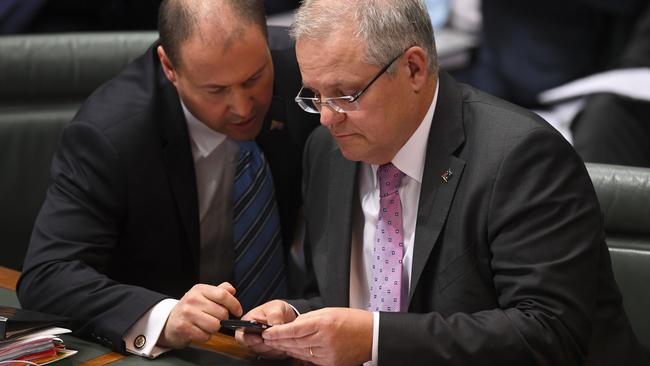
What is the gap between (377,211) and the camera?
82.5 inches

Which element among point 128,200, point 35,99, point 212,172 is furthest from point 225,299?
point 35,99

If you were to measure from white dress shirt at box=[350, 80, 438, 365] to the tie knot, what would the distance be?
1 cm

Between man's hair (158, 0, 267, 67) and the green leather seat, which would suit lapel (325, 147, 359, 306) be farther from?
the green leather seat

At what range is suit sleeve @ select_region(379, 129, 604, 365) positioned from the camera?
178 centimetres

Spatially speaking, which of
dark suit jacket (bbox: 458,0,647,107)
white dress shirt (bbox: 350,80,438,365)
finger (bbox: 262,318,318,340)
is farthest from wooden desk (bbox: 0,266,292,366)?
dark suit jacket (bbox: 458,0,647,107)

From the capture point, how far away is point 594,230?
6.01ft

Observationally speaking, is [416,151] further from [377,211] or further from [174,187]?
[174,187]

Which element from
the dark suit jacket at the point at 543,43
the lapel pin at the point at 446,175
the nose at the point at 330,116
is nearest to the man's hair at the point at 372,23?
the nose at the point at 330,116

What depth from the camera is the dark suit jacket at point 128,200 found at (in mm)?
2127

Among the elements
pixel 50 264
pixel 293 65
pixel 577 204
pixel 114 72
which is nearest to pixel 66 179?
pixel 50 264

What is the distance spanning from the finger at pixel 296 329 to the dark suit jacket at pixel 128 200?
1.19ft

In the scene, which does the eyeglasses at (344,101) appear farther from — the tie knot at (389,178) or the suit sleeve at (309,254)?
the suit sleeve at (309,254)

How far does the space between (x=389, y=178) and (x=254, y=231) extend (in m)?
0.55

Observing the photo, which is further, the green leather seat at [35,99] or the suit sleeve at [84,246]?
the green leather seat at [35,99]
